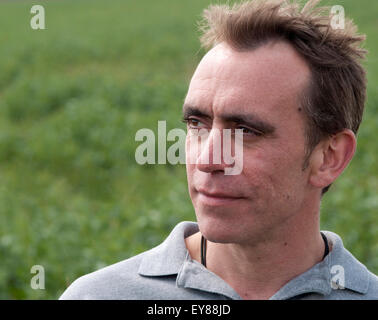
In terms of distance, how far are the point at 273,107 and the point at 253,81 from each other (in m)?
0.11

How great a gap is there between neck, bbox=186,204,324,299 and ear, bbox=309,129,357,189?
157 mm

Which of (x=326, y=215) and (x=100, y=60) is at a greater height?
(x=100, y=60)

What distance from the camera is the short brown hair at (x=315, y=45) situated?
2.22 metres

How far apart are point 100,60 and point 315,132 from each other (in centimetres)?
2157

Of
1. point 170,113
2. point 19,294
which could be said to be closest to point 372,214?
point 19,294

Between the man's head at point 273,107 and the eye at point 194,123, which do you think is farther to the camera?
the eye at point 194,123

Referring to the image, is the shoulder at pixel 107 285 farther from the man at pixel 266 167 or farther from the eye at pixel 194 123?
the eye at pixel 194 123

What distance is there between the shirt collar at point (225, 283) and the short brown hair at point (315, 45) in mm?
421

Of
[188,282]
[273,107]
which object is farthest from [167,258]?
[273,107]

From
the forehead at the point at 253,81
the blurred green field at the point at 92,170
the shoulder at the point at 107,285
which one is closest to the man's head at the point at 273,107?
the forehead at the point at 253,81

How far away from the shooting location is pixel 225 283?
2.21 meters

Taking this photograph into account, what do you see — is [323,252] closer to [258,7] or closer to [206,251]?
[206,251]

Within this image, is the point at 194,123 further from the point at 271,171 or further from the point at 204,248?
the point at 204,248

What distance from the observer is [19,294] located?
564cm
